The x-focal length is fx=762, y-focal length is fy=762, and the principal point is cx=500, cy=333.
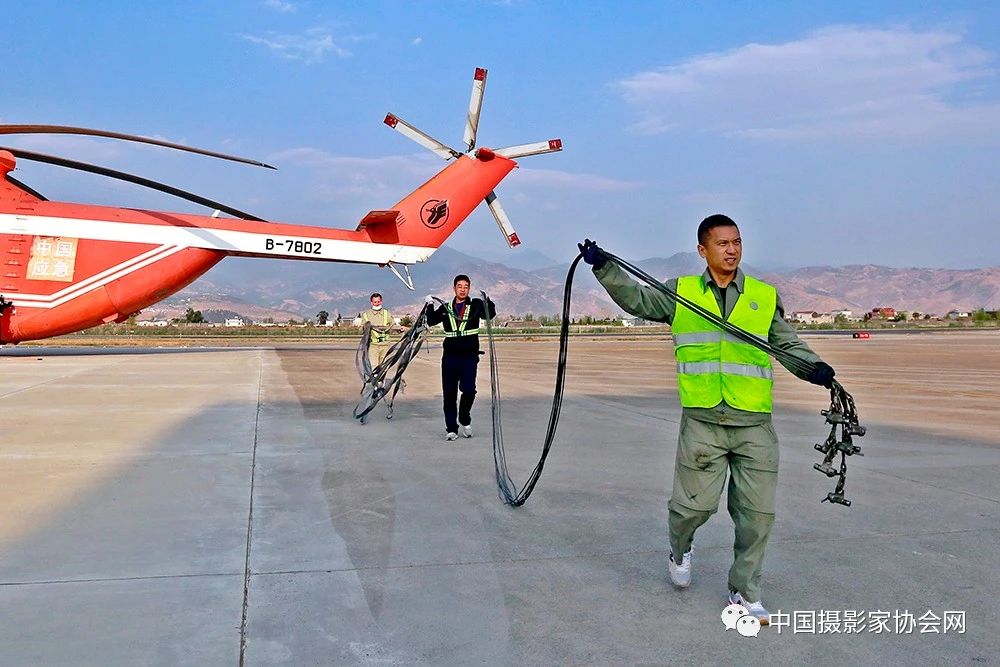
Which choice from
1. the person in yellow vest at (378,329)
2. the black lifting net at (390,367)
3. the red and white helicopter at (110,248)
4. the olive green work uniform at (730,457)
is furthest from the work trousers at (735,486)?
the person in yellow vest at (378,329)

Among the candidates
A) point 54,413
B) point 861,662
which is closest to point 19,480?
point 54,413

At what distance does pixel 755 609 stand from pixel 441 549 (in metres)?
1.95

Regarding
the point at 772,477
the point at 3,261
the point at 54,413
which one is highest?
the point at 3,261

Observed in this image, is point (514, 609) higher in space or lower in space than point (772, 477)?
lower

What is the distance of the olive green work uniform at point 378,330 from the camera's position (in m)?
13.1

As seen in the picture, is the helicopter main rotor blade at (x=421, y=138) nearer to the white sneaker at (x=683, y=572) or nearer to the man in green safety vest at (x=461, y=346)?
the man in green safety vest at (x=461, y=346)

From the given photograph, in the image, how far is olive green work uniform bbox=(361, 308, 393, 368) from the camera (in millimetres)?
13050

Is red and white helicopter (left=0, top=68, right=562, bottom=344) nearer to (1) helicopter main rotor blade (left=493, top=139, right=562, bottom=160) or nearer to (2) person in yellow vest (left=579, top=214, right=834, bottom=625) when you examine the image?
(1) helicopter main rotor blade (left=493, top=139, right=562, bottom=160)

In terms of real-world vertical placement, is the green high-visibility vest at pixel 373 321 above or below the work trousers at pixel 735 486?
above

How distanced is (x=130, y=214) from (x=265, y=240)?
1.94m

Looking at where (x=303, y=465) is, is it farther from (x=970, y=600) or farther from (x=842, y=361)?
(x=842, y=361)

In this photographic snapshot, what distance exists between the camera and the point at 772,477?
3965 mm

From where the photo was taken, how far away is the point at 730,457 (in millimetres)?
4078

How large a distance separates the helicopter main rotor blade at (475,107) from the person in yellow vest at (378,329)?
13.3 ft
